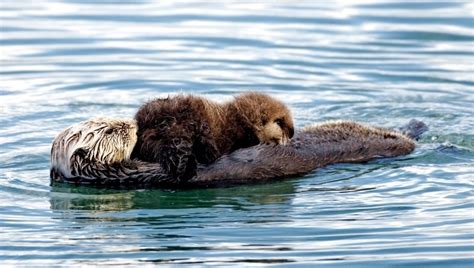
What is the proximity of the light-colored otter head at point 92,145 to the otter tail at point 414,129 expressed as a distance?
115 inches

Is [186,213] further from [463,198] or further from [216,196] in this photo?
[463,198]

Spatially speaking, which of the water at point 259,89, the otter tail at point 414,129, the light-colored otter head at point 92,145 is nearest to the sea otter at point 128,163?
the light-colored otter head at point 92,145

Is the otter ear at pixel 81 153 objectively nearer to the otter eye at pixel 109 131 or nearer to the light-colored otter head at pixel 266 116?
the otter eye at pixel 109 131

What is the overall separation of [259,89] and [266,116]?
12.3 ft

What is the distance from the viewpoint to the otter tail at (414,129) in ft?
35.0

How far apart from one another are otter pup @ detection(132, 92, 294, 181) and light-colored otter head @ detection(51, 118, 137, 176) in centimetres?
13

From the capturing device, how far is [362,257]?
754 cm

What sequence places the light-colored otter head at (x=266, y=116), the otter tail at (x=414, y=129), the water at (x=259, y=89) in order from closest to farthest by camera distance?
1. the water at (x=259, y=89)
2. the light-colored otter head at (x=266, y=116)
3. the otter tail at (x=414, y=129)

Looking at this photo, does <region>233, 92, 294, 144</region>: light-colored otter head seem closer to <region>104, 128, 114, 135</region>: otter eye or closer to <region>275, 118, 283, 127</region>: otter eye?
<region>275, 118, 283, 127</region>: otter eye

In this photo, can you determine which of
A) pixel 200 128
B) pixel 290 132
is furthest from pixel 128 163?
pixel 290 132

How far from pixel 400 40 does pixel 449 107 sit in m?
3.92

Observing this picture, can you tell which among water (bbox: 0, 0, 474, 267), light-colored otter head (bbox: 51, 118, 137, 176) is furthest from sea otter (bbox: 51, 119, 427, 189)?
water (bbox: 0, 0, 474, 267)

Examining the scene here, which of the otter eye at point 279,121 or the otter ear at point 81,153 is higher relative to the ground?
the otter eye at point 279,121

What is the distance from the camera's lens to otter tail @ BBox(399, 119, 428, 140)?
10.7 meters
